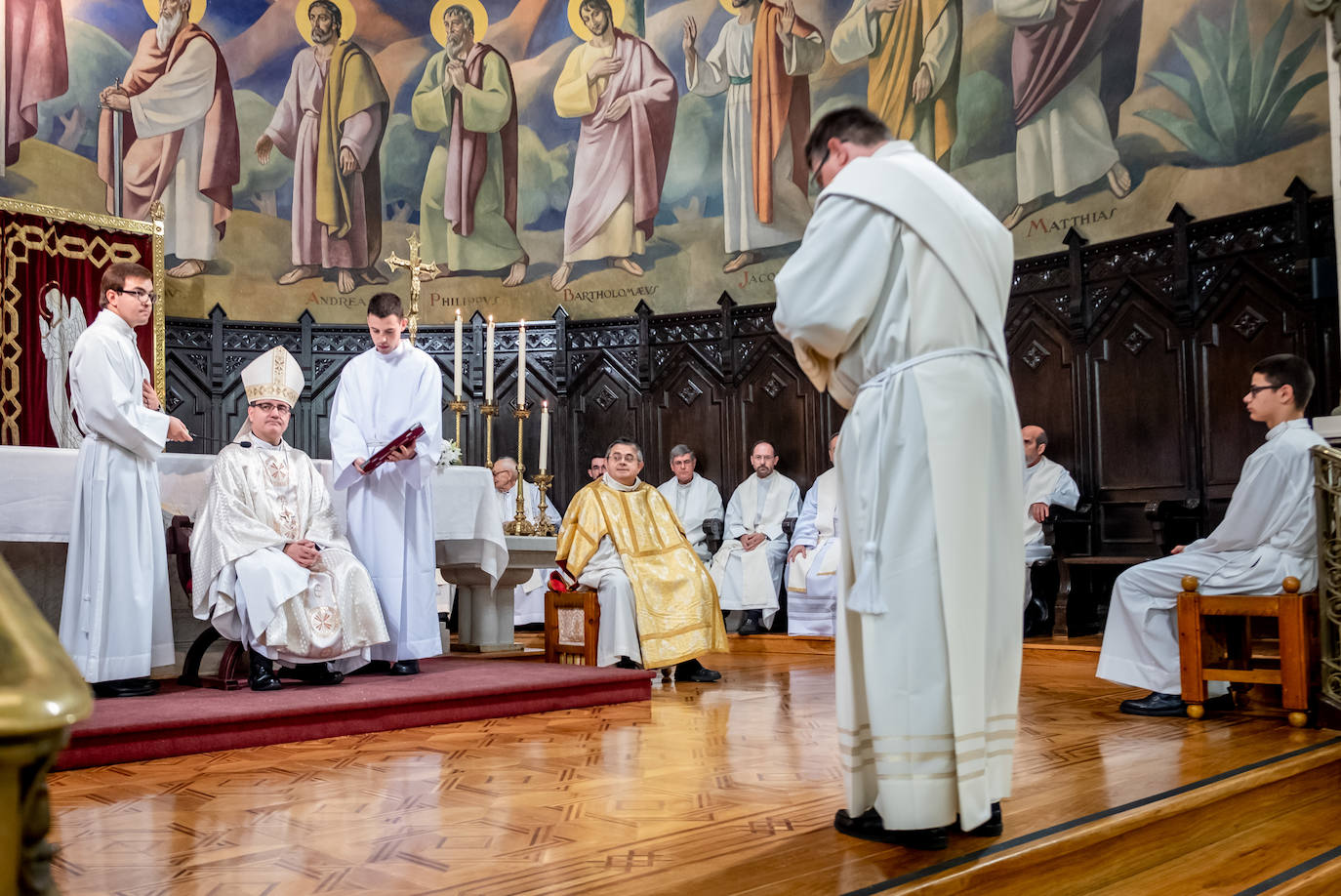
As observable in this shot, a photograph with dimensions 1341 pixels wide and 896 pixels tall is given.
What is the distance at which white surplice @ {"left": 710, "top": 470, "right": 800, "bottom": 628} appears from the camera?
9133 millimetres

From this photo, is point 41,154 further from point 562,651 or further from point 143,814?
point 143,814

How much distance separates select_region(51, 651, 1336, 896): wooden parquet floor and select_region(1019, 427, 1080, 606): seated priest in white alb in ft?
9.86

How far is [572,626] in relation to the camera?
21.3 feet

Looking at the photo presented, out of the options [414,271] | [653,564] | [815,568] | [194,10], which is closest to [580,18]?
[194,10]

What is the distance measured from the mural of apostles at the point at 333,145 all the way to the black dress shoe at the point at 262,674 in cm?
714

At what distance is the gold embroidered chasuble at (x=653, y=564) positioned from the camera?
20.6ft

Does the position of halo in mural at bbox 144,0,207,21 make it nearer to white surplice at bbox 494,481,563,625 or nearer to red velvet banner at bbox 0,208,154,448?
red velvet banner at bbox 0,208,154,448

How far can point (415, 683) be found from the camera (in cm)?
→ 522

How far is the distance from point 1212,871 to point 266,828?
8.32ft

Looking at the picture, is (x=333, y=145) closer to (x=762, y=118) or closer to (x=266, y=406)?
(x=762, y=118)

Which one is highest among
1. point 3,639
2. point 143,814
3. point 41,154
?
point 41,154

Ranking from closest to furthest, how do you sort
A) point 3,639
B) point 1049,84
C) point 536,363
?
point 3,639 → point 1049,84 → point 536,363

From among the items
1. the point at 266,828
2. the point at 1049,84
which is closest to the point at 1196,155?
the point at 1049,84

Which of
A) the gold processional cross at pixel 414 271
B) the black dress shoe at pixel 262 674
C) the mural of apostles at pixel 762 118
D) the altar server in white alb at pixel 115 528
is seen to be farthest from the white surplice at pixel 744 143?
the black dress shoe at pixel 262 674
